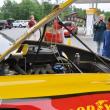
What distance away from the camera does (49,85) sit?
2.71 m

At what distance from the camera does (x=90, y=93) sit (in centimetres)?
268

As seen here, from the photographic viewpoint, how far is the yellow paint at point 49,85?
258 centimetres

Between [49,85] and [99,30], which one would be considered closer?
[49,85]

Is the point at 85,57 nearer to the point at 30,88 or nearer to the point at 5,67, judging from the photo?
the point at 5,67

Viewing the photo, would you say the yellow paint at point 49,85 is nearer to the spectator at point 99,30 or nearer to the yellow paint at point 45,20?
the yellow paint at point 45,20

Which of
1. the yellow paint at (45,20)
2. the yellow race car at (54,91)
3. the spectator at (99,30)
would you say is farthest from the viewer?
the spectator at (99,30)

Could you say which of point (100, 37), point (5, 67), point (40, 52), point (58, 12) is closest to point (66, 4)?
point (58, 12)

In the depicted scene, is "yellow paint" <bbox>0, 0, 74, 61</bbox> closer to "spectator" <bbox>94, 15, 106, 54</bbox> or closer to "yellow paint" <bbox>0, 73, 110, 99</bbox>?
"yellow paint" <bbox>0, 73, 110, 99</bbox>

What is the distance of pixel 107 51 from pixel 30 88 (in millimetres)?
6916

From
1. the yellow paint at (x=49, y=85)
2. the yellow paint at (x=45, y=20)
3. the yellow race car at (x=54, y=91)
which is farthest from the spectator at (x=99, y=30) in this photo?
the yellow paint at (x=49, y=85)

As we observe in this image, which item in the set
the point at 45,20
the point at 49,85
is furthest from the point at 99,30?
the point at 49,85

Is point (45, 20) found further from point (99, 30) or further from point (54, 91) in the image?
point (99, 30)

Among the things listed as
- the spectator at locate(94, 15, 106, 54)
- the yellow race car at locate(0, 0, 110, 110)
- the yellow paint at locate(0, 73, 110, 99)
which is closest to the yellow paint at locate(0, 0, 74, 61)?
the yellow race car at locate(0, 0, 110, 110)

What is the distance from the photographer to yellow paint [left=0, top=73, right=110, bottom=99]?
258 centimetres
